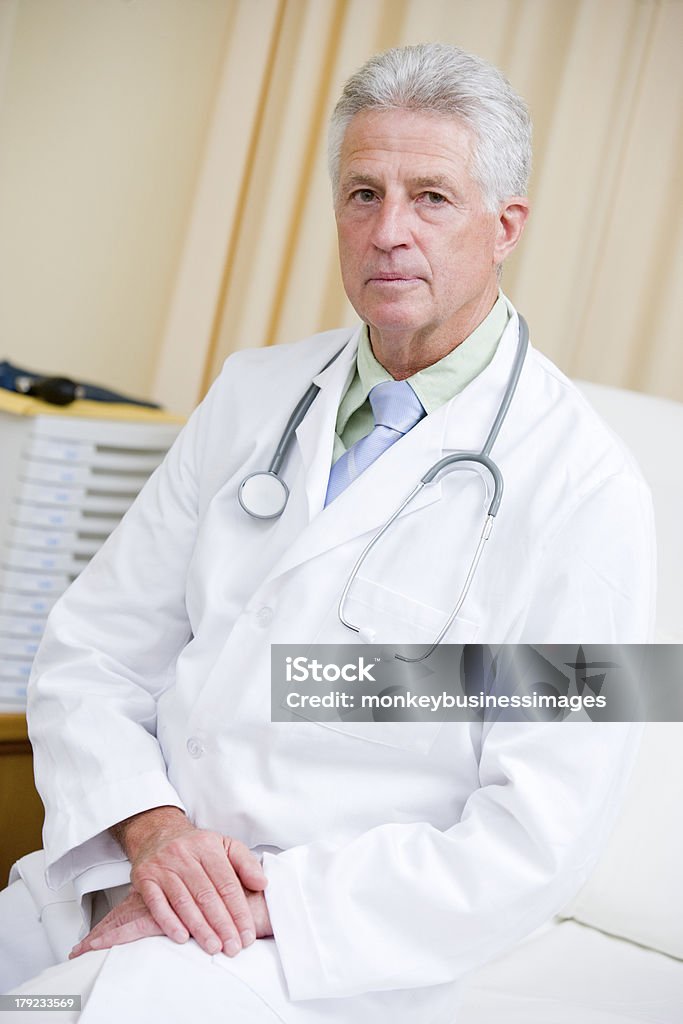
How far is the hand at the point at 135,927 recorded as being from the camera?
1.05 m

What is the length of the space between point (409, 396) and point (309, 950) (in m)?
0.62

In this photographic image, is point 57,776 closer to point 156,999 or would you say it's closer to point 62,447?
point 156,999

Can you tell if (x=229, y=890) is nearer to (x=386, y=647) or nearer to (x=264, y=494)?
(x=386, y=647)

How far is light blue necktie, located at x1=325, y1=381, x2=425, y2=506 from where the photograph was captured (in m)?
1.27

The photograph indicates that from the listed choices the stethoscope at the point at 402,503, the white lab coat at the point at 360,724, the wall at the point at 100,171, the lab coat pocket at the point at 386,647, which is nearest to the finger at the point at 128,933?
the white lab coat at the point at 360,724

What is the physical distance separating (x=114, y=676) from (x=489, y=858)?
52 cm

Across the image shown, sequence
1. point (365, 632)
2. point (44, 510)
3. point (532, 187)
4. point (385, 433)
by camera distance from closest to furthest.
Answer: point (365, 632)
point (385, 433)
point (44, 510)
point (532, 187)

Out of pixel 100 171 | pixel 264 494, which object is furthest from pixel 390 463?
pixel 100 171

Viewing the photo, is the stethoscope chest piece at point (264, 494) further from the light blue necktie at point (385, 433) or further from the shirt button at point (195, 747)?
the shirt button at point (195, 747)

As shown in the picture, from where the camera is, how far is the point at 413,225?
1.21 meters

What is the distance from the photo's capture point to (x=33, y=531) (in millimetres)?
1625

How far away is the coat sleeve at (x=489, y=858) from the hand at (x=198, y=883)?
3 cm

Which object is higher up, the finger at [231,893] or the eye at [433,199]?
the eye at [433,199]

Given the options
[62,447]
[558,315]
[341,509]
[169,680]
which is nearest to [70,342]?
[62,447]
